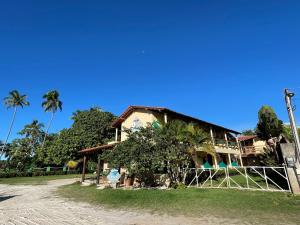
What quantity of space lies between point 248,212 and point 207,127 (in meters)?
20.3

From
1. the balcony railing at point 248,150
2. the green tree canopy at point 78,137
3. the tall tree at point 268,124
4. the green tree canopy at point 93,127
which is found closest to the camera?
the tall tree at point 268,124

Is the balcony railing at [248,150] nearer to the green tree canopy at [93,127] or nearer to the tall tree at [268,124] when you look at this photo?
the tall tree at [268,124]

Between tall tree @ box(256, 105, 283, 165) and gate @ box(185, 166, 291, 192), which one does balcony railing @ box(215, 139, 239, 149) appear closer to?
tall tree @ box(256, 105, 283, 165)

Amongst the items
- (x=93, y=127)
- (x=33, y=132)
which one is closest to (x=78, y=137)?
Result: (x=93, y=127)

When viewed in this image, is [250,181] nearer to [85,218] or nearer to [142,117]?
[142,117]

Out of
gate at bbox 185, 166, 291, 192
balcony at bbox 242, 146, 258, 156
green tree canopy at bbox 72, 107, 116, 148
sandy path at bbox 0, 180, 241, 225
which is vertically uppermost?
green tree canopy at bbox 72, 107, 116, 148

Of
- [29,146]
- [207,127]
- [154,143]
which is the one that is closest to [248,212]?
[154,143]

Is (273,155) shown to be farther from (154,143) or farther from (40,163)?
(40,163)

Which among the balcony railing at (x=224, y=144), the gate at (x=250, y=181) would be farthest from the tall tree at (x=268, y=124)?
the balcony railing at (x=224, y=144)

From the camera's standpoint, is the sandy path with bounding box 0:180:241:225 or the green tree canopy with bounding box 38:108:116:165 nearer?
the sandy path with bounding box 0:180:241:225

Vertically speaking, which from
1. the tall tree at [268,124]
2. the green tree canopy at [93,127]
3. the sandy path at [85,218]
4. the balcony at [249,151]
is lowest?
the sandy path at [85,218]

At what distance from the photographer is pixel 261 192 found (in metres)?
12.8

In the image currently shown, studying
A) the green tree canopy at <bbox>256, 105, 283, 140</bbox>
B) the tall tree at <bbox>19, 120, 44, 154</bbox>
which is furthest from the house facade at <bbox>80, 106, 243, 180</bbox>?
the tall tree at <bbox>19, 120, 44, 154</bbox>

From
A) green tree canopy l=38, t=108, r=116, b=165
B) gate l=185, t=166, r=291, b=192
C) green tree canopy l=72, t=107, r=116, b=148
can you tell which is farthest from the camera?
green tree canopy l=72, t=107, r=116, b=148
